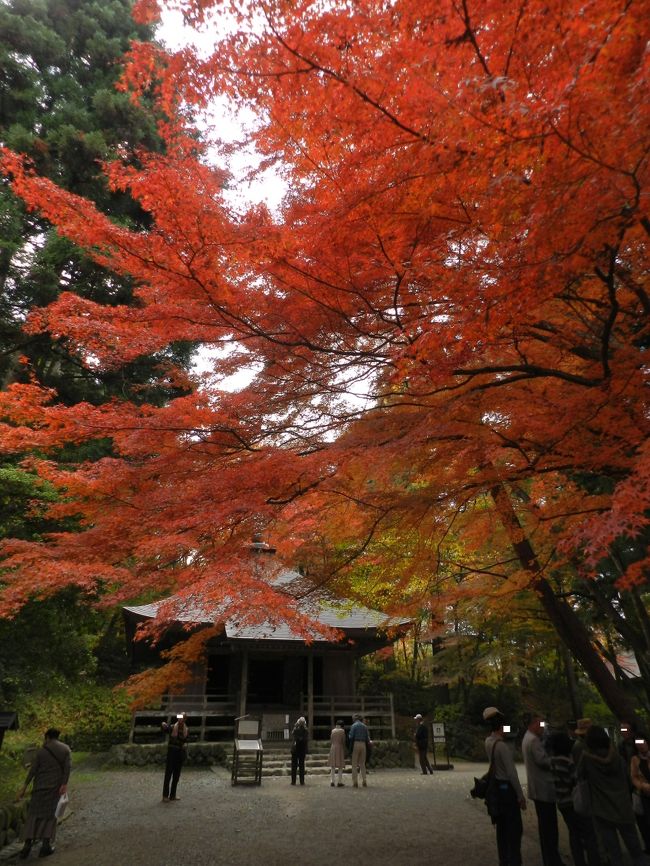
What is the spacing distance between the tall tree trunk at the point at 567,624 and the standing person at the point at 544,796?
93.8 inches

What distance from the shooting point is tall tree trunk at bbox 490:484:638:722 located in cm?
710

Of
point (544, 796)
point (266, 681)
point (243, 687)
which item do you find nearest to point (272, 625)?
point (243, 687)

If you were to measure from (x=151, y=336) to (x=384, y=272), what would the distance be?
2.87 meters

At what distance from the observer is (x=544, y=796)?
186 inches

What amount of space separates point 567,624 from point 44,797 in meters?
7.04

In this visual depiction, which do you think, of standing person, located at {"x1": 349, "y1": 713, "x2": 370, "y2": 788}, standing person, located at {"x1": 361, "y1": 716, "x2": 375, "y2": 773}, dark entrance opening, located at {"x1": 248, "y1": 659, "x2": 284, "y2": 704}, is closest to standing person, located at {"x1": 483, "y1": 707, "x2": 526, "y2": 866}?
standing person, located at {"x1": 349, "y1": 713, "x2": 370, "y2": 788}

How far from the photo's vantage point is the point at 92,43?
14.8 metres

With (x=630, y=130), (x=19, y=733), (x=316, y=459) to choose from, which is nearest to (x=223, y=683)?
(x=19, y=733)

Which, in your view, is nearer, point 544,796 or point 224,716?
point 544,796

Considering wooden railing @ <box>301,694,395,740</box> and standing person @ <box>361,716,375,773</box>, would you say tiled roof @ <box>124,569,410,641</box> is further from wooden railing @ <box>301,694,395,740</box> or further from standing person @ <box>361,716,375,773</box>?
standing person @ <box>361,716,375,773</box>

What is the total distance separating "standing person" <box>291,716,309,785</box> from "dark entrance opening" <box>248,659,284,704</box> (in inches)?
243

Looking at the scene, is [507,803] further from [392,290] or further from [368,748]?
[368,748]

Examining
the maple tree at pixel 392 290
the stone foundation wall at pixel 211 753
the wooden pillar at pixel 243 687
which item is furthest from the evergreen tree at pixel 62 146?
the stone foundation wall at pixel 211 753

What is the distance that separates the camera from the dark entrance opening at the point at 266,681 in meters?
16.5
